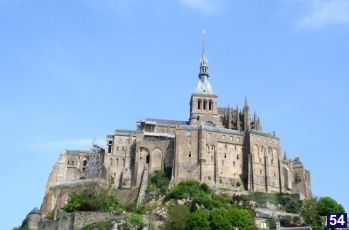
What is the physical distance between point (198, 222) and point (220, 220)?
2533mm

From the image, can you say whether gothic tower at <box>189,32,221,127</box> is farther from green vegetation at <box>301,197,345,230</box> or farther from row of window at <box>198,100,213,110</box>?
green vegetation at <box>301,197,345,230</box>

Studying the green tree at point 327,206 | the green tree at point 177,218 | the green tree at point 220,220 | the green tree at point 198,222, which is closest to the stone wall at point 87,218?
the green tree at point 177,218

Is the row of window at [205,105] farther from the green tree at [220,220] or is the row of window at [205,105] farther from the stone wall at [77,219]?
the stone wall at [77,219]

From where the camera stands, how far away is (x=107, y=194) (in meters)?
83.1

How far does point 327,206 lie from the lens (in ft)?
236

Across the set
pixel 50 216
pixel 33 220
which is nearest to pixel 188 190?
pixel 50 216

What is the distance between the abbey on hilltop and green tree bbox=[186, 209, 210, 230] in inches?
946

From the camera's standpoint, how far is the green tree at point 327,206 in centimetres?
7150

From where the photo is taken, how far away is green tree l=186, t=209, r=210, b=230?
188 ft

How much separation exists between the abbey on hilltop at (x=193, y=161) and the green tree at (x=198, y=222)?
24022mm

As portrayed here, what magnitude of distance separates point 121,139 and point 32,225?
102 ft

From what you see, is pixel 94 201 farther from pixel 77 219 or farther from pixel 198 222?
pixel 198 222

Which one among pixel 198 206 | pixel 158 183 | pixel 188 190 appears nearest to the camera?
pixel 198 206

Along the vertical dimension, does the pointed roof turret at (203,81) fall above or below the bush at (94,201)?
above
